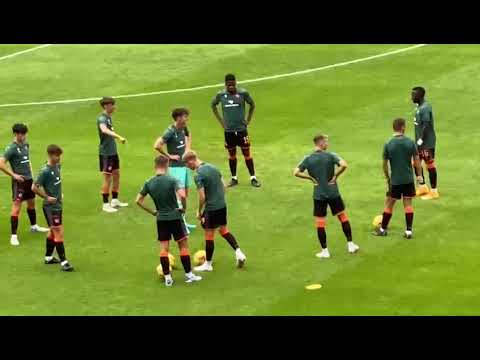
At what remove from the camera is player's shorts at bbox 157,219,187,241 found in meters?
20.3

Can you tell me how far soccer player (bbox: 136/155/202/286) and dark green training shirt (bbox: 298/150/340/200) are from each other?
2943 millimetres

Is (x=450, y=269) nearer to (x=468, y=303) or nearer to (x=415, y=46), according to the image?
(x=468, y=303)

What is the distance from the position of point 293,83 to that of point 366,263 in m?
16.8

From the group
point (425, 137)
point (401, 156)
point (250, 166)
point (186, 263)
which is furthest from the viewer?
point (250, 166)

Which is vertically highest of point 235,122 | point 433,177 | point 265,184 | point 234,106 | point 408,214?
point 234,106

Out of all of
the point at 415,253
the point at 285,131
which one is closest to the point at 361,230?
the point at 415,253

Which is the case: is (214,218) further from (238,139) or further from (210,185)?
(238,139)

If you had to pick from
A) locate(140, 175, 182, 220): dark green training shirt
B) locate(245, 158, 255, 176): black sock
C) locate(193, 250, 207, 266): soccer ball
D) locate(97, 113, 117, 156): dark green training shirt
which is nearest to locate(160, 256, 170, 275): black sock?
locate(140, 175, 182, 220): dark green training shirt

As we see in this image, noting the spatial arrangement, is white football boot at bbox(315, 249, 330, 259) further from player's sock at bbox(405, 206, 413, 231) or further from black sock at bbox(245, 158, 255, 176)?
black sock at bbox(245, 158, 255, 176)

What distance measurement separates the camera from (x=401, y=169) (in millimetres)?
22625

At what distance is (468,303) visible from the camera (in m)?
19.0

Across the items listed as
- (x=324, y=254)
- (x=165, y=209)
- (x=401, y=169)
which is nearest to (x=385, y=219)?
(x=401, y=169)

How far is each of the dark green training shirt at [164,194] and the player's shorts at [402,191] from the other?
5028mm

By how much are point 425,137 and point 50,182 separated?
950 cm
